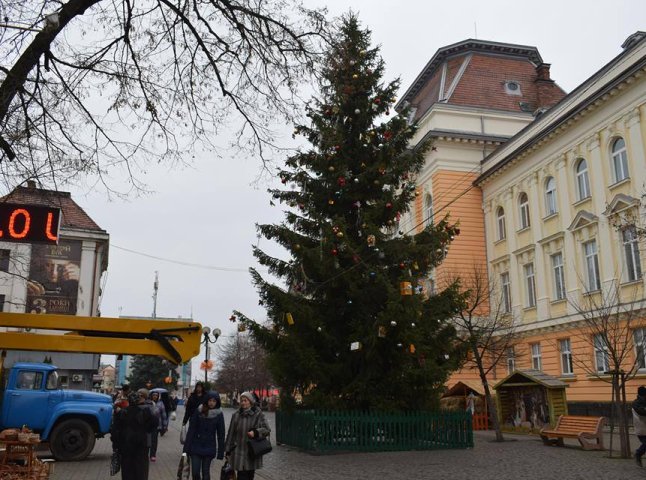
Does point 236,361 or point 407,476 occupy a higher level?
point 236,361

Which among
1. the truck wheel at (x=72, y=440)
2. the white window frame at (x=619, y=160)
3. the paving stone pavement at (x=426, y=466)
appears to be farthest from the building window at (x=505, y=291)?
the truck wheel at (x=72, y=440)

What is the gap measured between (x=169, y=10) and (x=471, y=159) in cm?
3392

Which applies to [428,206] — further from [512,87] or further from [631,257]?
[631,257]

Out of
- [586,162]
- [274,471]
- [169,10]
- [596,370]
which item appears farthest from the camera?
[586,162]

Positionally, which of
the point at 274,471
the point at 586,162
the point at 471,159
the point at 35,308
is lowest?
the point at 274,471

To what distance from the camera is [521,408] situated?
2448 centimetres

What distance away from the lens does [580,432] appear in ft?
59.9

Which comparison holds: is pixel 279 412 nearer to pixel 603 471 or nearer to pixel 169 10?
pixel 603 471

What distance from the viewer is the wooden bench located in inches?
710

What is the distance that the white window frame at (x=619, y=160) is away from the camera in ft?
91.5

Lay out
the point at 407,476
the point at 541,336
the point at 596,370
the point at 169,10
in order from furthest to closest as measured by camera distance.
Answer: the point at 541,336, the point at 596,370, the point at 407,476, the point at 169,10

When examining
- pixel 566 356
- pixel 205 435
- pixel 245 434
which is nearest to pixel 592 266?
pixel 566 356

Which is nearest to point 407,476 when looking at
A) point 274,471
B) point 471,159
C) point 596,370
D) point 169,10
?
point 274,471

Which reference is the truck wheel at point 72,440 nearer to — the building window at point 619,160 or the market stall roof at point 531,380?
the market stall roof at point 531,380
